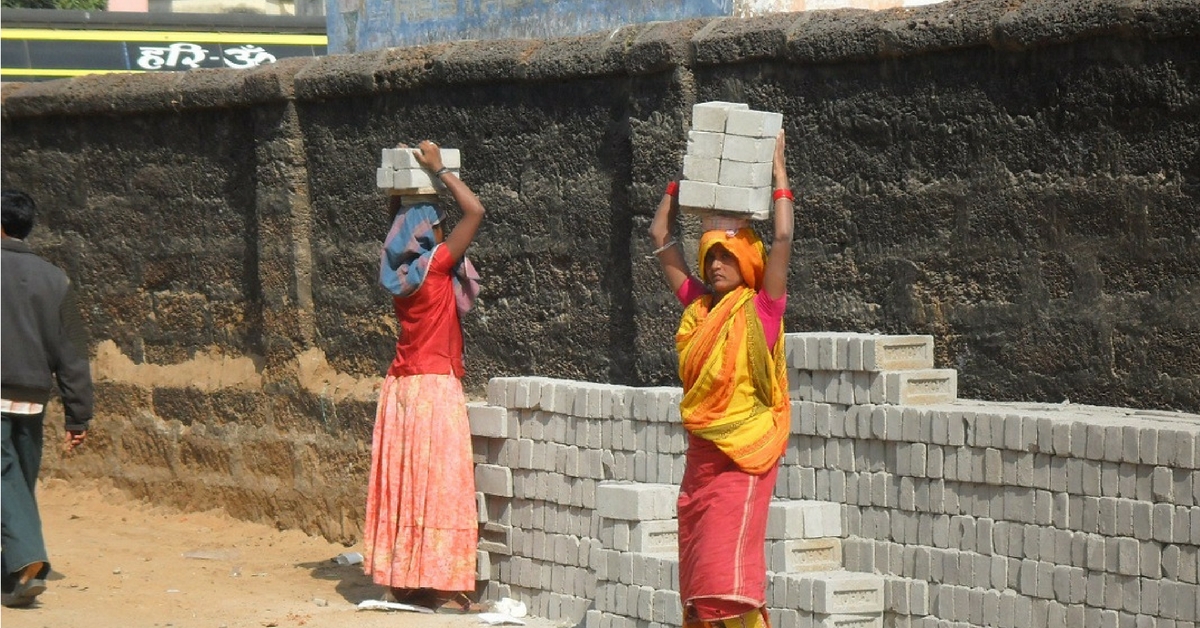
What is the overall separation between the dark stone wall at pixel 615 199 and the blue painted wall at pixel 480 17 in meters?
1.20

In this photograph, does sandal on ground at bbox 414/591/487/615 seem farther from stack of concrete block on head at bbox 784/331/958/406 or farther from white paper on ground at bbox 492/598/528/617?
stack of concrete block on head at bbox 784/331/958/406

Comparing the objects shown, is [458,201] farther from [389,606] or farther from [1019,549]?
[1019,549]

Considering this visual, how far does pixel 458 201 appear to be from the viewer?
7973 mm

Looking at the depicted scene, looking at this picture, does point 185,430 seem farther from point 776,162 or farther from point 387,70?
point 776,162

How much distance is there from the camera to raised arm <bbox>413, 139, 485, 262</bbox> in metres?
7.95

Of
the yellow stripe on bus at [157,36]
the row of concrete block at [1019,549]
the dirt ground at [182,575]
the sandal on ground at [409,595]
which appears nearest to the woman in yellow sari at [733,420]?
the row of concrete block at [1019,549]

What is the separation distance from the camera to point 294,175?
1021cm

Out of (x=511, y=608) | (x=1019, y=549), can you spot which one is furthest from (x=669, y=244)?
(x=511, y=608)

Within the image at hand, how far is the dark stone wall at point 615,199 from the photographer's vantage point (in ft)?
22.5

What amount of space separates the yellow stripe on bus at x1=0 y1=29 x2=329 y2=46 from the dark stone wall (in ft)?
24.1

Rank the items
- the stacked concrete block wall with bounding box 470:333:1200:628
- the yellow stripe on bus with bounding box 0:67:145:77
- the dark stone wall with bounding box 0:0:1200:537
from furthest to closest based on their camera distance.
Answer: the yellow stripe on bus with bounding box 0:67:145:77 → the dark stone wall with bounding box 0:0:1200:537 → the stacked concrete block wall with bounding box 470:333:1200:628

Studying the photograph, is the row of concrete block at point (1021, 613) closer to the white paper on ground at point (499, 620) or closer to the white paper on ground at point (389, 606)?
the white paper on ground at point (499, 620)

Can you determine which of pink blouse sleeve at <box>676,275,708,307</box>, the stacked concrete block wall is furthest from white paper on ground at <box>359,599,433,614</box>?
pink blouse sleeve at <box>676,275,708,307</box>

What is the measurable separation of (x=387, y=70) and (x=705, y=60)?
2.16 metres
